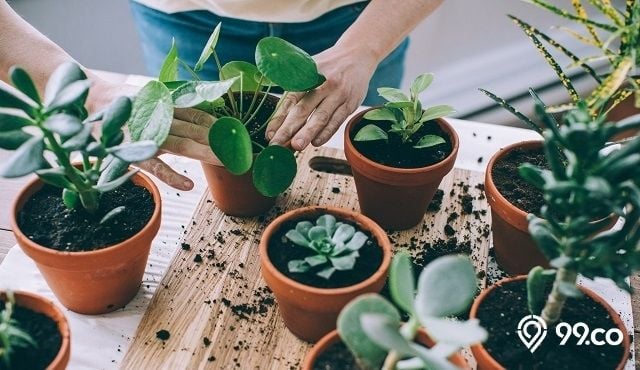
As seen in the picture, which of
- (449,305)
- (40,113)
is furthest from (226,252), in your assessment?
(449,305)

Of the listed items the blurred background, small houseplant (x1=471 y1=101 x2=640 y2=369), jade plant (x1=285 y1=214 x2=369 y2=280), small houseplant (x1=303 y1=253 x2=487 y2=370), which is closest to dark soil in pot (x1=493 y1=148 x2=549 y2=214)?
small houseplant (x1=471 y1=101 x2=640 y2=369)

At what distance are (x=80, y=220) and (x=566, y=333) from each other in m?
0.64

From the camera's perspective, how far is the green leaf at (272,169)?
953 millimetres

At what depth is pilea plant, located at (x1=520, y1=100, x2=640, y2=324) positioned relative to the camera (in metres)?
0.63

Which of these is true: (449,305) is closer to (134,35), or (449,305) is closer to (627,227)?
(627,227)

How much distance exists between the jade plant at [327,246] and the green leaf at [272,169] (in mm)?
130

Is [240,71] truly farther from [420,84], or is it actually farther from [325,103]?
[420,84]

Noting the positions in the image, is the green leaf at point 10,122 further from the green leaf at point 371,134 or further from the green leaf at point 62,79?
the green leaf at point 371,134

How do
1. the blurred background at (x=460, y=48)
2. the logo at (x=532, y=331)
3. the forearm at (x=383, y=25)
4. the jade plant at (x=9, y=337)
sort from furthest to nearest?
the blurred background at (x=460, y=48), the forearm at (x=383, y=25), the logo at (x=532, y=331), the jade plant at (x=9, y=337)

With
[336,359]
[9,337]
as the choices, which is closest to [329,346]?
[336,359]

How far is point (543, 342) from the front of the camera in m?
0.79

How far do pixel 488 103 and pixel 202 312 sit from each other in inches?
64.6

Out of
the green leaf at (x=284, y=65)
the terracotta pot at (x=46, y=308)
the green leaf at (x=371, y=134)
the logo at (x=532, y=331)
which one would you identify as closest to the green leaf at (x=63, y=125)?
the terracotta pot at (x=46, y=308)

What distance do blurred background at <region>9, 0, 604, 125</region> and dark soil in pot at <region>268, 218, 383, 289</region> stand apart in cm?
130
